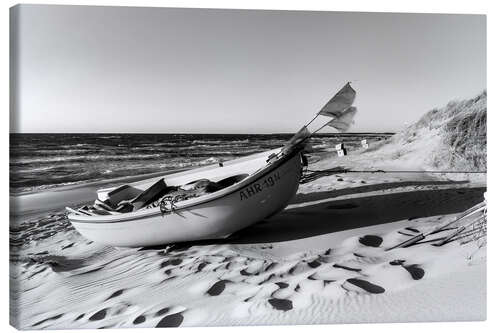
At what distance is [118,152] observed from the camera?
408 cm

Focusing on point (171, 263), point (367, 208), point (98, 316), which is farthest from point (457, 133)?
point (98, 316)

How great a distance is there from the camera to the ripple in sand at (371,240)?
13.9 feet

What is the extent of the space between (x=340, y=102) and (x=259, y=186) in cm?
87

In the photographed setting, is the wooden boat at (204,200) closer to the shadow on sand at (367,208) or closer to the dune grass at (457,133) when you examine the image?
the shadow on sand at (367,208)

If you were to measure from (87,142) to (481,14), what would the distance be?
3.07 meters

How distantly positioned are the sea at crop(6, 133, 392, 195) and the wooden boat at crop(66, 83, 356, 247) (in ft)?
0.27

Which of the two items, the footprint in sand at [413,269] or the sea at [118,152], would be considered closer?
the sea at [118,152]

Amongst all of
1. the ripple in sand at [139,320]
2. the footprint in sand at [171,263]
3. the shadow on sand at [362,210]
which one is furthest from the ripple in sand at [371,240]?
the ripple in sand at [139,320]

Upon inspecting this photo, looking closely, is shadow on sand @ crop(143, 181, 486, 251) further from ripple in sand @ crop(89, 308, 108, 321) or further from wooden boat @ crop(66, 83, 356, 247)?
ripple in sand @ crop(89, 308, 108, 321)

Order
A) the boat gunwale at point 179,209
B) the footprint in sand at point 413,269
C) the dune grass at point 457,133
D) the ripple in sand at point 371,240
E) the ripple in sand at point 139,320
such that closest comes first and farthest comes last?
the ripple in sand at point 139,320
the boat gunwale at point 179,209
the footprint in sand at point 413,269
the ripple in sand at point 371,240
the dune grass at point 457,133

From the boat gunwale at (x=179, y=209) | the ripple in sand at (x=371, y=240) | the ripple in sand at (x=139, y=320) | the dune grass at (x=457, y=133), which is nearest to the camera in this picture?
the ripple in sand at (x=139, y=320)

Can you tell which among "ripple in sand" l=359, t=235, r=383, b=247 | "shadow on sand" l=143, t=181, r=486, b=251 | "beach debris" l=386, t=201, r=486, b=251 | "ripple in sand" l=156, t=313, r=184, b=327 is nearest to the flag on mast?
"shadow on sand" l=143, t=181, r=486, b=251

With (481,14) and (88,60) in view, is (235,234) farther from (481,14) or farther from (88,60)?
(481,14)
